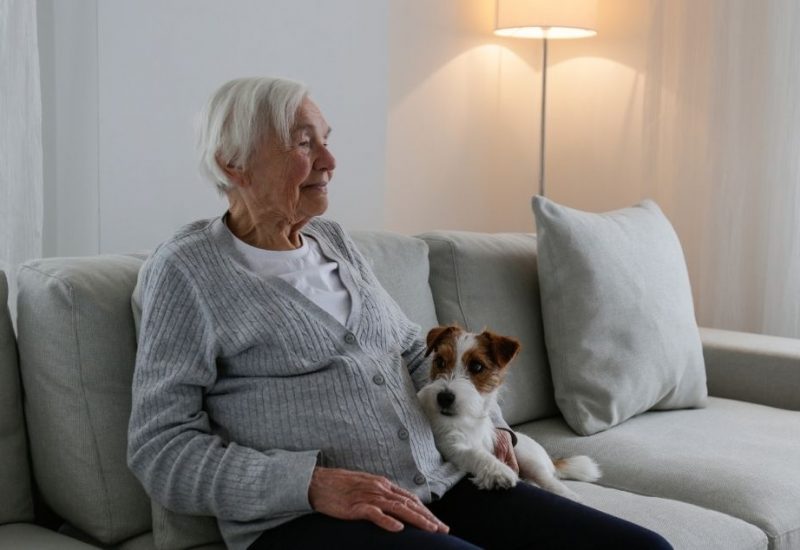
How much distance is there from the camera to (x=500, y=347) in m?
1.81

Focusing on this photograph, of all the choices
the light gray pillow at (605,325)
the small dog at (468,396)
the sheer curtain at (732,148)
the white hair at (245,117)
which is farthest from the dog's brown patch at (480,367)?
the sheer curtain at (732,148)

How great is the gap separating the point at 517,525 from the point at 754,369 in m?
1.29

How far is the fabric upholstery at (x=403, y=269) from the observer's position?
2189 millimetres

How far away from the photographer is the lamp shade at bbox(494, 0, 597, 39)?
3.56 meters

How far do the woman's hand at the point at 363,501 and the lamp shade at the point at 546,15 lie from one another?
236cm

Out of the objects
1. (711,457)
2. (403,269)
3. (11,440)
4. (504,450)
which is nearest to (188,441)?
(11,440)

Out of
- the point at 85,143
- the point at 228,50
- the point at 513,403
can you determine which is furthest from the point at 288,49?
the point at 513,403

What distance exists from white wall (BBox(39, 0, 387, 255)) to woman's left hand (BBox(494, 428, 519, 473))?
1107mm

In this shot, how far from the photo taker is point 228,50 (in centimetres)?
282

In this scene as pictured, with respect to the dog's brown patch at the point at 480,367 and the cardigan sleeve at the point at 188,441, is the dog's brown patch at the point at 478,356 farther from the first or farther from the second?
the cardigan sleeve at the point at 188,441

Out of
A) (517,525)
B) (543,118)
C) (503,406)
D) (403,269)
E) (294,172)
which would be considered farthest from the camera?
(543,118)

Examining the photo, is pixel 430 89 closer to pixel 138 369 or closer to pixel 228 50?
pixel 228 50

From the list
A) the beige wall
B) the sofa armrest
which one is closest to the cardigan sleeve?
the sofa armrest

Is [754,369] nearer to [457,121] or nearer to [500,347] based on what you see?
[500,347]
